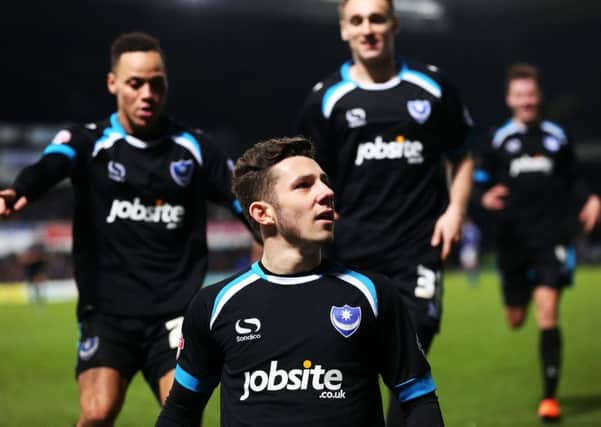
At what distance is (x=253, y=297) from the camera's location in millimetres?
3365

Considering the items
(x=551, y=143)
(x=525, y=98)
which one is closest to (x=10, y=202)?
(x=525, y=98)

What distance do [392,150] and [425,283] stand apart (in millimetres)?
662

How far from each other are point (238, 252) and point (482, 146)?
91.5ft

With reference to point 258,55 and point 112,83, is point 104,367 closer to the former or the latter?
point 112,83

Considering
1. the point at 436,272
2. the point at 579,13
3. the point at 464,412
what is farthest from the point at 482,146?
the point at 579,13

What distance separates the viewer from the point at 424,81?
5.13m

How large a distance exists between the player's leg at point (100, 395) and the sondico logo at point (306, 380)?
1613 millimetres

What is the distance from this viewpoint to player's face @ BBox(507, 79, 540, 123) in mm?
7977

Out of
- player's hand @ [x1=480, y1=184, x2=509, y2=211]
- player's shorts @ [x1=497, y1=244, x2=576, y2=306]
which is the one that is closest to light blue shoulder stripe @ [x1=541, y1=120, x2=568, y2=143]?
player's hand @ [x1=480, y1=184, x2=509, y2=211]

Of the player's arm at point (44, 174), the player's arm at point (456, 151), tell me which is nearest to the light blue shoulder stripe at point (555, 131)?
the player's arm at point (456, 151)

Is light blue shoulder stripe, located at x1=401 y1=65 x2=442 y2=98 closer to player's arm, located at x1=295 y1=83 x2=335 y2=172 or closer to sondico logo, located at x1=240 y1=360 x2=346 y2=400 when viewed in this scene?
player's arm, located at x1=295 y1=83 x2=335 y2=172

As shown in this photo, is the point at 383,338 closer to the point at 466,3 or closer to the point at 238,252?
the point at 238,252

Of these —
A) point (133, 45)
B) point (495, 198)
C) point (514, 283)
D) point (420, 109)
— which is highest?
point (133, 45)

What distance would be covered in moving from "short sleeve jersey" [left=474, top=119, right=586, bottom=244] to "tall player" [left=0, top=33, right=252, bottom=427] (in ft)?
12.7
